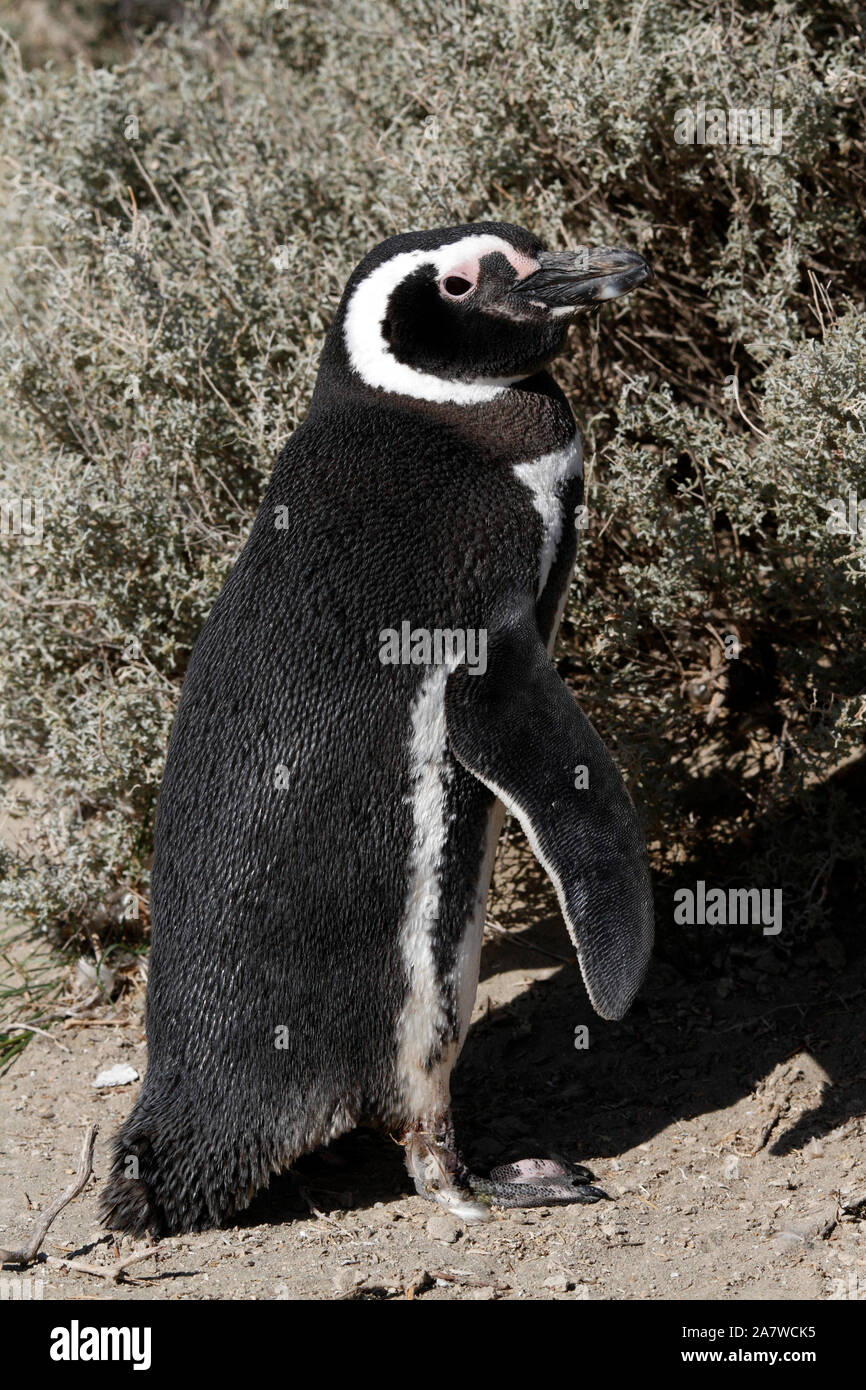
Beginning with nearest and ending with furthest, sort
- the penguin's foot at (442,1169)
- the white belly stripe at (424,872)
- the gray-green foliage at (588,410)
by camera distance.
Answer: the white belly stripe at (424,872)
the penguin's foot at (442,1169)
the gray-green foliage at (588,410)

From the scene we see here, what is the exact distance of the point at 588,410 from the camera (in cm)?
350

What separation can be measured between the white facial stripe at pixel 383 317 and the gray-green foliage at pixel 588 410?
24.6 inches

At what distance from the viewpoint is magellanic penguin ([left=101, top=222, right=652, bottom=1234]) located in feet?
7.43

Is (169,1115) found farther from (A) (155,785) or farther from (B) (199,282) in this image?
(B) (199,282)

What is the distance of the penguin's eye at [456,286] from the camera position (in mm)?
2457

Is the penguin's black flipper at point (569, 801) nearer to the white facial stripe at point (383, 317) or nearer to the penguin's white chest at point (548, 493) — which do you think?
the penguin's white chest at point (548, 493)

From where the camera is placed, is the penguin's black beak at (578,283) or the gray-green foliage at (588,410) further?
the gray-green foliage at (588,410)

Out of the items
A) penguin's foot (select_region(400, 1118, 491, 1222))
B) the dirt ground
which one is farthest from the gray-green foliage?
penguin's foot (select_region(400, 1118, 491, 1222))

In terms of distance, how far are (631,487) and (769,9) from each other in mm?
1630

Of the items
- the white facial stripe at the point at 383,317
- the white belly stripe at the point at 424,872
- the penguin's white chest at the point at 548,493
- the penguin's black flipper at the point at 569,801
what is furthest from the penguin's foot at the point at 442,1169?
the white facial stripe at the point at 383,317

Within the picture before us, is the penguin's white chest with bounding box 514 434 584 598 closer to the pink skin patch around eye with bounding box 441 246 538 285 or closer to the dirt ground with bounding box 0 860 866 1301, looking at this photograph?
the pink skin patch around eye with bounding box 441 246 538 285

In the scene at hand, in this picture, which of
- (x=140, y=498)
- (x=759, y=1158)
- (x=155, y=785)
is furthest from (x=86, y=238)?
(x=759, y=1158)

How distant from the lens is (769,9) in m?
3.72

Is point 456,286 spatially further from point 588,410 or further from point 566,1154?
point 566,1154
